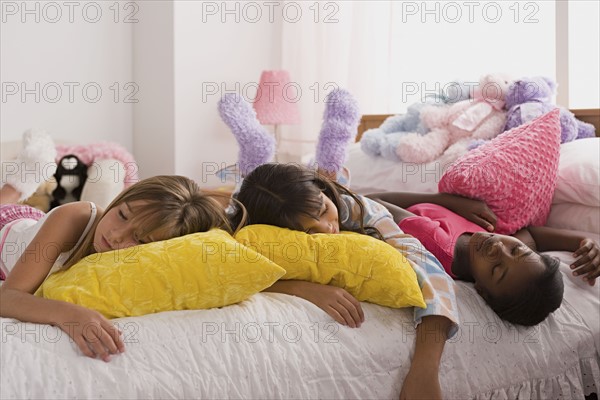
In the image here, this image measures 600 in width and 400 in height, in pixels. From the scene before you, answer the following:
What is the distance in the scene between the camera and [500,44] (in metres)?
2.76

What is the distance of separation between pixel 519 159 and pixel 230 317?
95cm

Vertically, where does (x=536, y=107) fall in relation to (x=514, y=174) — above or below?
above

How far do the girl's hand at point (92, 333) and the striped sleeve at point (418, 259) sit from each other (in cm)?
55

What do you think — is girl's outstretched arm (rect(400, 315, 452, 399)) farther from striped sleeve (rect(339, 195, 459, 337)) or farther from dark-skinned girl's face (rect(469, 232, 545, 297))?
dark-skinned girl's face (rect(469, 232, 545, 297))

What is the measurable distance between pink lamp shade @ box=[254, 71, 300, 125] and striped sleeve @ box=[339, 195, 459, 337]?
1.97 m

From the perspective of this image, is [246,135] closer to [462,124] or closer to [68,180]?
[462,124]

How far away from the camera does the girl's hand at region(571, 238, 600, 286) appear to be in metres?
1.56

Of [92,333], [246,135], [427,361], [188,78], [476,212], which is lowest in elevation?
[427,361]

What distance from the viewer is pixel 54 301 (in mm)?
1058

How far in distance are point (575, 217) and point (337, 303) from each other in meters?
0.91

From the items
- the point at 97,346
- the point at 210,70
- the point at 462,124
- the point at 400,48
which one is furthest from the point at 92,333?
the point at 210,70

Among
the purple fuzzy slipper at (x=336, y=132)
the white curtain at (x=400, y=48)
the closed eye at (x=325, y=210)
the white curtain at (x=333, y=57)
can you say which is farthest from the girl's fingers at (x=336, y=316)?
the white curtain at (x=333, y=57)

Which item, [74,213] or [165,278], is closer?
[165,278]

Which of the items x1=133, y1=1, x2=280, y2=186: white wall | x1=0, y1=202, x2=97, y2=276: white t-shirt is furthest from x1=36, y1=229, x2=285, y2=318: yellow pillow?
x1=133, y1=1, x2=280, y2=186: white wall
